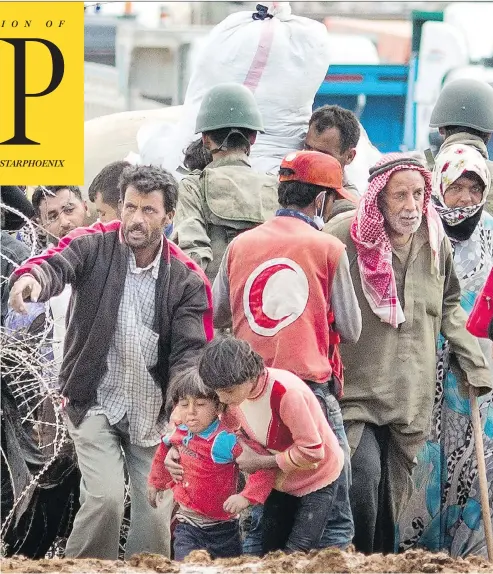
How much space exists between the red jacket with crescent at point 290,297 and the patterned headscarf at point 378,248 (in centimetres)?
34

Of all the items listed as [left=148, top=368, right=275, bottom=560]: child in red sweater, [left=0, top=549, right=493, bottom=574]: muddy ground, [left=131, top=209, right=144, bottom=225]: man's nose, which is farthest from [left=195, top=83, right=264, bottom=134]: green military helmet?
[left=0, top=549, right=493, bottom=574]: muddy ground

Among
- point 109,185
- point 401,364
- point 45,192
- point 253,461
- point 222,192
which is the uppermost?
point 222,192

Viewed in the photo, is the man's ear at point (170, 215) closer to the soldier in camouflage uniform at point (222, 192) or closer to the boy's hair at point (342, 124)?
the soldier in camouflage uniform at point (222, 192)

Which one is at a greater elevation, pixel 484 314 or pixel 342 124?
pixel 342 124

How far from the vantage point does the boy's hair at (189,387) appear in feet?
18.4

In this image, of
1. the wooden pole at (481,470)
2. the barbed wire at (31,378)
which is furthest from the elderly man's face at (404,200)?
the barbed wire at (31,378)

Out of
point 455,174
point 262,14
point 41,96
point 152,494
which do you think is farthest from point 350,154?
point 152,494

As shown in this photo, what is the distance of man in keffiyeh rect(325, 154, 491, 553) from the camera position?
614 centimetres

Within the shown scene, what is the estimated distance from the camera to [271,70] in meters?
7.71

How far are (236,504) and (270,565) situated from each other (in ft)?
1.02

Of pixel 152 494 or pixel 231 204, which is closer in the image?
pixel 152 494

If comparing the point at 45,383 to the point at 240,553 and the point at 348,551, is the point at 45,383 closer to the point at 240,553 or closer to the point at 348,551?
the point at 240,553

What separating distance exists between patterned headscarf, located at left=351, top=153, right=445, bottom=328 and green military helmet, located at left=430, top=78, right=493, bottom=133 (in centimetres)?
111

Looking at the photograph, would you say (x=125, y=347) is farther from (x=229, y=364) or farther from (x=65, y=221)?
(x=65, y=221)
